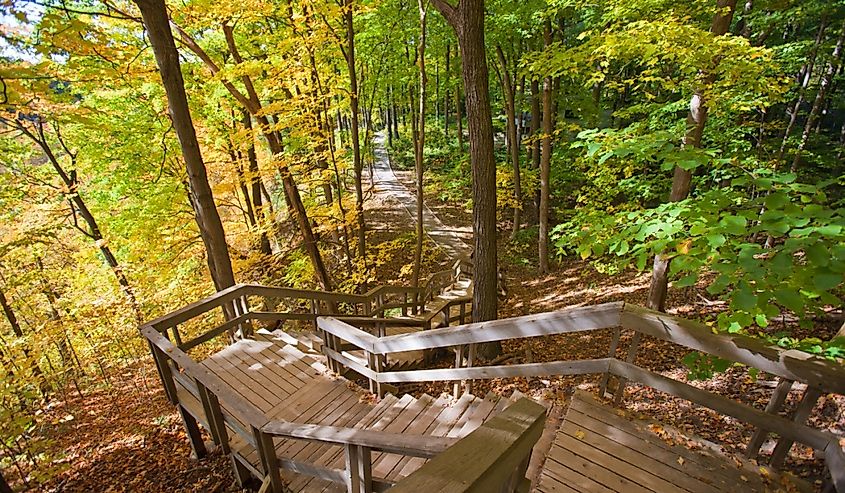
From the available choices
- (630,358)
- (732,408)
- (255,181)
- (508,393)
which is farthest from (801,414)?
(255,181)

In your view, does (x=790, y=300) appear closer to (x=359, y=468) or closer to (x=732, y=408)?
(x=732, y=408)

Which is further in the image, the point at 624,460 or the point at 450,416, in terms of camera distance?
the point at 450,416

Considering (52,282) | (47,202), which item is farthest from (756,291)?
(52,282)

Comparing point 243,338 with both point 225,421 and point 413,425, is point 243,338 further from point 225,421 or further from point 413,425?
point 413,425

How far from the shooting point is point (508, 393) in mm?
5492

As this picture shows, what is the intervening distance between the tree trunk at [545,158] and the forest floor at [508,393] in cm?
124

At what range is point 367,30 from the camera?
1152cm

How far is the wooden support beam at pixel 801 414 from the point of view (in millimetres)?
2234

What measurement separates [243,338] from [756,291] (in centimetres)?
642

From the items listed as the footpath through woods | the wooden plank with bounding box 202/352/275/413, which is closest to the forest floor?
the wooden plank with bounding box 202/352/275/413

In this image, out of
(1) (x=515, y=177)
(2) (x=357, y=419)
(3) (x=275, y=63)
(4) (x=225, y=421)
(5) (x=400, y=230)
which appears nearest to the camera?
(4) (x=225, y=421)

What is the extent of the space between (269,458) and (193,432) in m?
2.10

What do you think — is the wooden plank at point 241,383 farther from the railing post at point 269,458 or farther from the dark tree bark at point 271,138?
the dark tree bark at point 271,138

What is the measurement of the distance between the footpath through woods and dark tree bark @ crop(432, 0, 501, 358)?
8.05 m
